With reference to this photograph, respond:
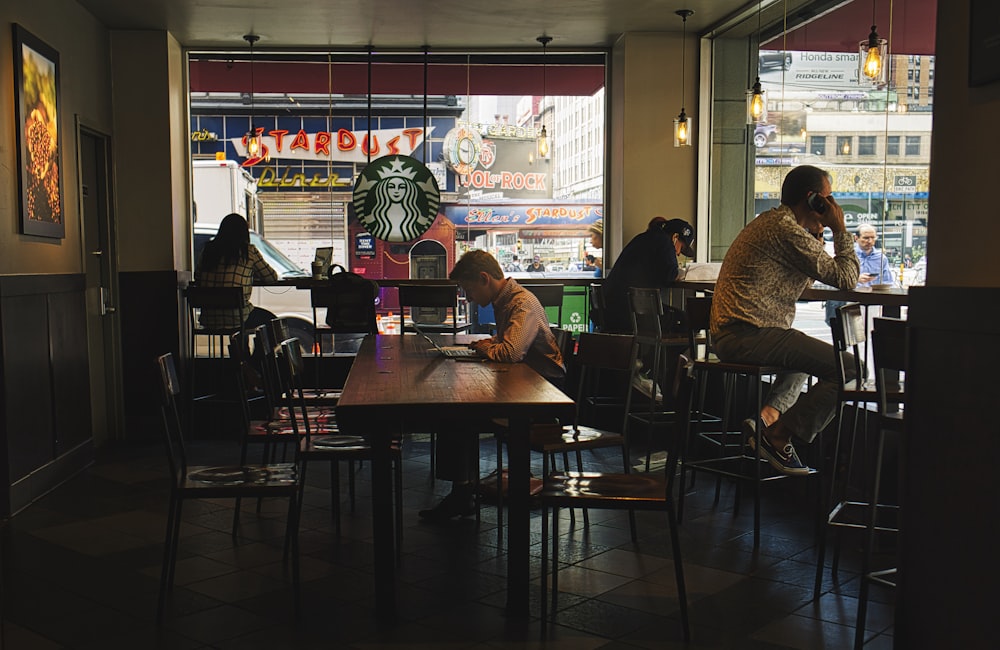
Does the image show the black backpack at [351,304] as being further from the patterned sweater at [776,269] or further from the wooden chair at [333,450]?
the patterned sweater at [776,269]

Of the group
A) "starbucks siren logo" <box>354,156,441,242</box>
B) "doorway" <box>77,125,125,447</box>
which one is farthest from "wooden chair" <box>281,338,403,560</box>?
"starbucks siren logo" <box>354,156,441,242</box>

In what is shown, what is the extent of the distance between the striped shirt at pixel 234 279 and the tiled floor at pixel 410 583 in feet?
6.57

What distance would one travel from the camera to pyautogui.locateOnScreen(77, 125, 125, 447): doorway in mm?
6516

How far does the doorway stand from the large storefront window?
127 cm

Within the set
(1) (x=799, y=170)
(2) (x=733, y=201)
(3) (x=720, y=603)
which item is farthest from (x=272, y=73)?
(3) (x=720, y=603)

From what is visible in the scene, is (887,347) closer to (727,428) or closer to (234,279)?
(727,428)

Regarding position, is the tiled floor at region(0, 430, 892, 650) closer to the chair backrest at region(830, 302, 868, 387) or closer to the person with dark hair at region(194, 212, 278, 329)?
the chair backrest at region(830, 302, 868, 387)

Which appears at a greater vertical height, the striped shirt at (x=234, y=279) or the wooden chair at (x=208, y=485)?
the striped shirt at (x=234, y=279)

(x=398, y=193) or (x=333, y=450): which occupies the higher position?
(x=398, y=193)

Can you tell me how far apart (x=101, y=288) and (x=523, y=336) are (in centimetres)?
402

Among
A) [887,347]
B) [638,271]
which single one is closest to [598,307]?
[638,271]

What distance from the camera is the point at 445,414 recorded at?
112 inches

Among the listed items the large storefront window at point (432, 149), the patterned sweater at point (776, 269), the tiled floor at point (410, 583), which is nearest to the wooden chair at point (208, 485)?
the tiled floor at point (410, 583)

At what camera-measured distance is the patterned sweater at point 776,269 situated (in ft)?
13.3
